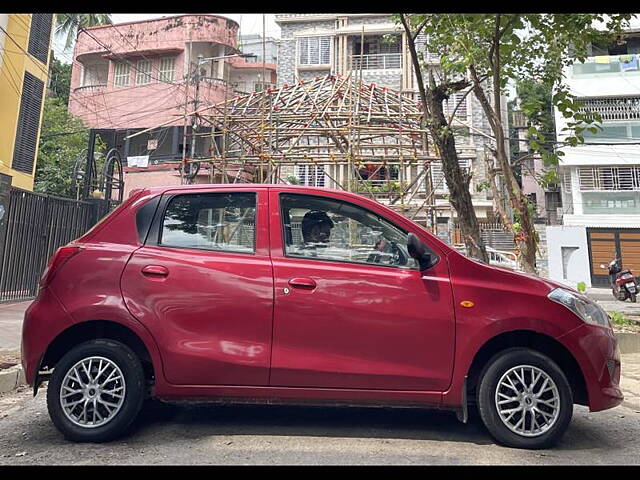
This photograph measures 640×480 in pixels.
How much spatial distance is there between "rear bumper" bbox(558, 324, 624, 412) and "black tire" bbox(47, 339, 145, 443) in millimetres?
2876

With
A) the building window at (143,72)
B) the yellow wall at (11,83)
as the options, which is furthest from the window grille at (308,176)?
the yellow wall at (11,83)

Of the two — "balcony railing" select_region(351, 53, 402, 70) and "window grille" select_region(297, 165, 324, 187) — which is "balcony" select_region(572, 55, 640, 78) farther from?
"window grille" select_region(297, 165, 324, 187)

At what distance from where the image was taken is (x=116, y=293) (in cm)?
310

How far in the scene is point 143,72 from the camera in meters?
23.5

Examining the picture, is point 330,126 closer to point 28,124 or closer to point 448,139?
point 448,139

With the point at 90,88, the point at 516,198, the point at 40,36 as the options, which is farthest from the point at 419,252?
the point at 90,88

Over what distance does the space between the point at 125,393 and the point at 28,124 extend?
43.3 feet

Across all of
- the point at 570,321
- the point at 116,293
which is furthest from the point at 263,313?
the point at 570,321

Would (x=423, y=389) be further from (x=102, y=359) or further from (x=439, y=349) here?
(x=102, y=359)

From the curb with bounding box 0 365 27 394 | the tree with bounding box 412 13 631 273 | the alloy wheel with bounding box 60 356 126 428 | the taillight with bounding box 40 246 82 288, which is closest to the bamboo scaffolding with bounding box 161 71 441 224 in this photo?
the tree with bounding box 412 13 631 273

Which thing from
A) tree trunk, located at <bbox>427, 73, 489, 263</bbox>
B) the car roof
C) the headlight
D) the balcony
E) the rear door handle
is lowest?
the headlight

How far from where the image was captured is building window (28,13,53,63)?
13.3 metres

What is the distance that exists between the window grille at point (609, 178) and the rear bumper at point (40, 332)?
21853 millimetres

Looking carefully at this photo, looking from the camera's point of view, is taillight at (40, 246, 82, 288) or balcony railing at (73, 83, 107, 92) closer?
taillight at (40, 246, 82, 288)
